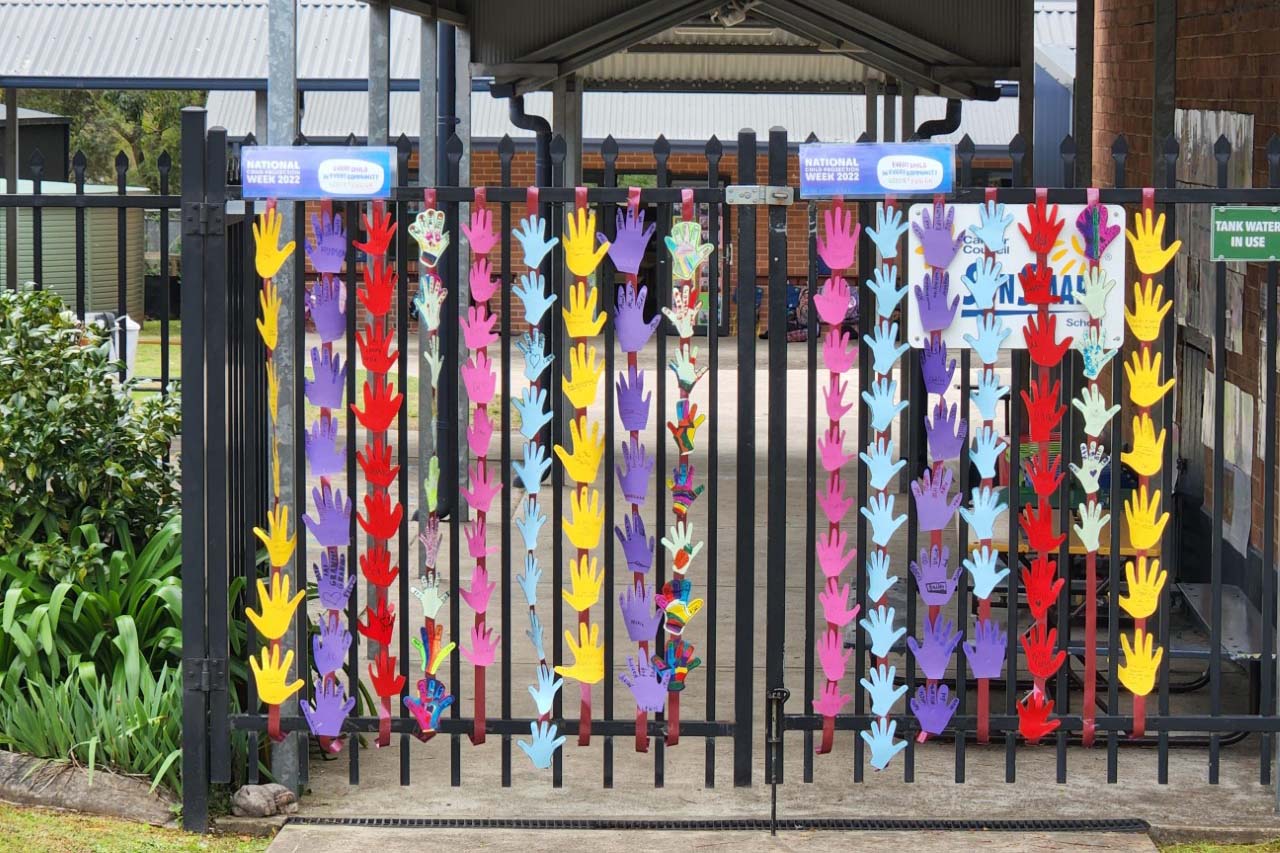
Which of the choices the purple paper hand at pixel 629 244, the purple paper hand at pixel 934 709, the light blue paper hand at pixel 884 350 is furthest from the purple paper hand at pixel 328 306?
the purple paper hand at pixel 934 709

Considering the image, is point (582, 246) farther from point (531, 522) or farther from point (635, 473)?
point (531, 522)

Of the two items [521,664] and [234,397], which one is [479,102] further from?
[234,397]

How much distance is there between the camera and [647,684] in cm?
545

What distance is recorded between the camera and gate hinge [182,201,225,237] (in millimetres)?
5313

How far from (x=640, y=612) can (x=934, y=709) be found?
36.8 inches

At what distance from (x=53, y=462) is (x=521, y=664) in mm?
2356

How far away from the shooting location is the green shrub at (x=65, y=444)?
5.98m

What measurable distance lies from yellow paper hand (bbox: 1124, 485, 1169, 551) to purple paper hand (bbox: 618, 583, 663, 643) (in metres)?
1.44

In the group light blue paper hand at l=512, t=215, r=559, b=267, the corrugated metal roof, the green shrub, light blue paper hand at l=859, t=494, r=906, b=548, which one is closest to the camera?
light blue paper hand at l=512, t=215, r=559, b=267

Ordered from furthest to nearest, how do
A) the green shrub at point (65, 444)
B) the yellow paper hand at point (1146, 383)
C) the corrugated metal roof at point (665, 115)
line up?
the corrugated metal roof at point (665, 115) < the green shrub at point (65, 444) < the yellow paper hand at point (1146, 383)

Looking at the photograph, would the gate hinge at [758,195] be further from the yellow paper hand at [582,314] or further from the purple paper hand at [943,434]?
the purple paper hand at [943,434]

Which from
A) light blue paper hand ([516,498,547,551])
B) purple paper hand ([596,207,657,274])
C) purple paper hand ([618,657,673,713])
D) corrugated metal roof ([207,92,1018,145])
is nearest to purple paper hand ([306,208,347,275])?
purple paper hand ([596,207,657,274])

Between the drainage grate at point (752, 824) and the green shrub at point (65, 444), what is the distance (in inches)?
53.5

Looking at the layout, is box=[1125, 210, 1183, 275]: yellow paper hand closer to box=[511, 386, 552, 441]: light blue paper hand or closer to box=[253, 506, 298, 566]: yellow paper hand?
box=[511, 386, 552, 441]: light blue paper hand
